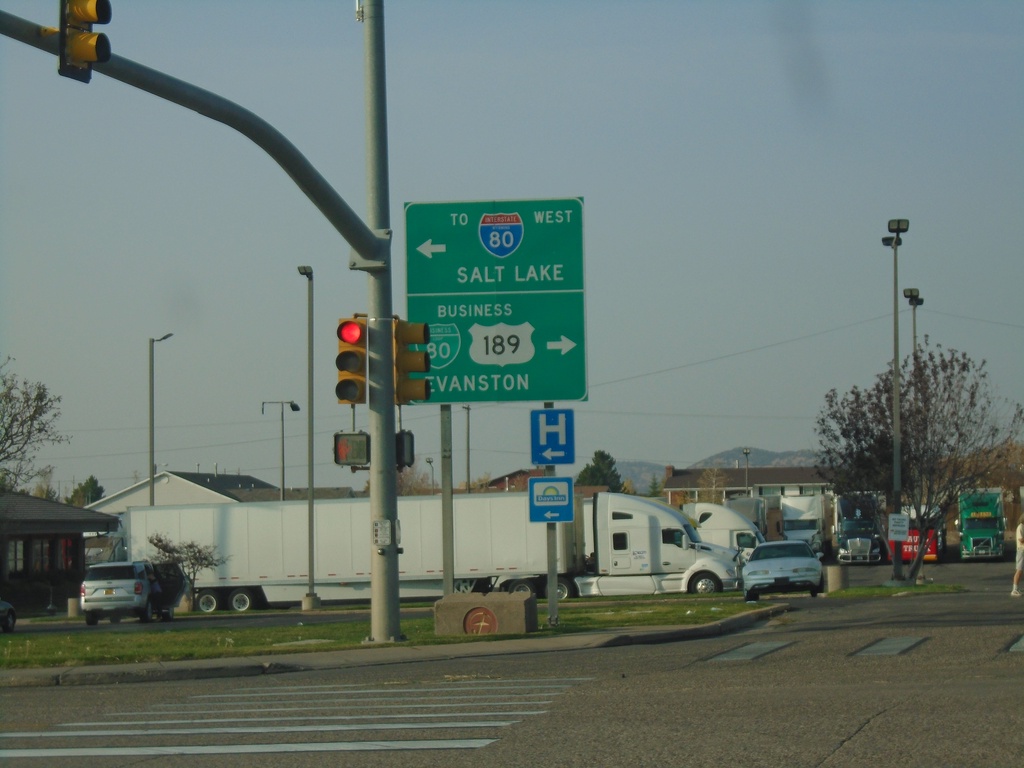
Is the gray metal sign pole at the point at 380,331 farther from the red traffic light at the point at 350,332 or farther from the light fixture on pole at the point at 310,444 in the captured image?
the light fixture on pole at the point at 310,444

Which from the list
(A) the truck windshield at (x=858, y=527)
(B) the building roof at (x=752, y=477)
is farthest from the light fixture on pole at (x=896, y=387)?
(B) the building roof at (x=752, y=477)

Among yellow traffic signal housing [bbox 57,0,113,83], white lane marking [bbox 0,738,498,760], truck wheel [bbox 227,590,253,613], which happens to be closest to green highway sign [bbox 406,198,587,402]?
yellow traffic signal housing [bbox 57,0,113,83]

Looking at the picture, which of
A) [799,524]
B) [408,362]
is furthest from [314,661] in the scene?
[799,524]

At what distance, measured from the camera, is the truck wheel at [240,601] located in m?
41.0

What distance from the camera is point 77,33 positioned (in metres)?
9.80

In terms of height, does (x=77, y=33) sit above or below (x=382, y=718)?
above

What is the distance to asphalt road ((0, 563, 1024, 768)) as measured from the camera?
8.20 m

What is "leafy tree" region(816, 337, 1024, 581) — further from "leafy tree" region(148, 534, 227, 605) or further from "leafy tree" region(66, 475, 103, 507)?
"leafy tree" region(66, 475, 103, 507)

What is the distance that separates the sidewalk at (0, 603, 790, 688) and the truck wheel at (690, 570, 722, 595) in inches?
756

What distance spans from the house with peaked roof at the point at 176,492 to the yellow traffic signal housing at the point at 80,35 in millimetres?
75864

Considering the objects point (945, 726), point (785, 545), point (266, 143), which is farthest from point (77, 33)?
point (785, 545)

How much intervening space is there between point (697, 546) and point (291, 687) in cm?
2590

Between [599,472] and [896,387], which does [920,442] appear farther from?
[599,472]

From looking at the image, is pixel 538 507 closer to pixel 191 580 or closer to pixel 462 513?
pixel 462 513
